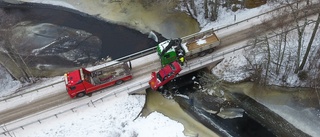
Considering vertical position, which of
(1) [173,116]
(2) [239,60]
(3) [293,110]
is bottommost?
(3) [293,110]

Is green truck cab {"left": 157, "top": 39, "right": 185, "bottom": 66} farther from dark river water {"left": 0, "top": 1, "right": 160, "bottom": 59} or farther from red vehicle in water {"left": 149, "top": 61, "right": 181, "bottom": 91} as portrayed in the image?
dark river water {"left": 0, "top": 1, "right": 160, "bottom": 59}

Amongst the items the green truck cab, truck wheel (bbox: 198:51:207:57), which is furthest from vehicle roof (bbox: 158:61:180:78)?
truck wheel (bbox: 198:51:207:57)

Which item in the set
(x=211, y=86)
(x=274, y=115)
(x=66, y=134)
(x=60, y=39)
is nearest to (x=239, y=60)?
(x=211, y=86)

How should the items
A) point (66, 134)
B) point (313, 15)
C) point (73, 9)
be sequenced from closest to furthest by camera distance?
point (66, 134) → point (313, 15) → point (73, 9)

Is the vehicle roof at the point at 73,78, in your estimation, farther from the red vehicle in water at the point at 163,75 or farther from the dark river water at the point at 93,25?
the dark river water at the point at 93,25

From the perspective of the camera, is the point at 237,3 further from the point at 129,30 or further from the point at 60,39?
the point at 60,39

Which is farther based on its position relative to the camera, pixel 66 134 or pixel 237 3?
pixel 237 3

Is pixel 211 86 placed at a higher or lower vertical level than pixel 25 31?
lower
